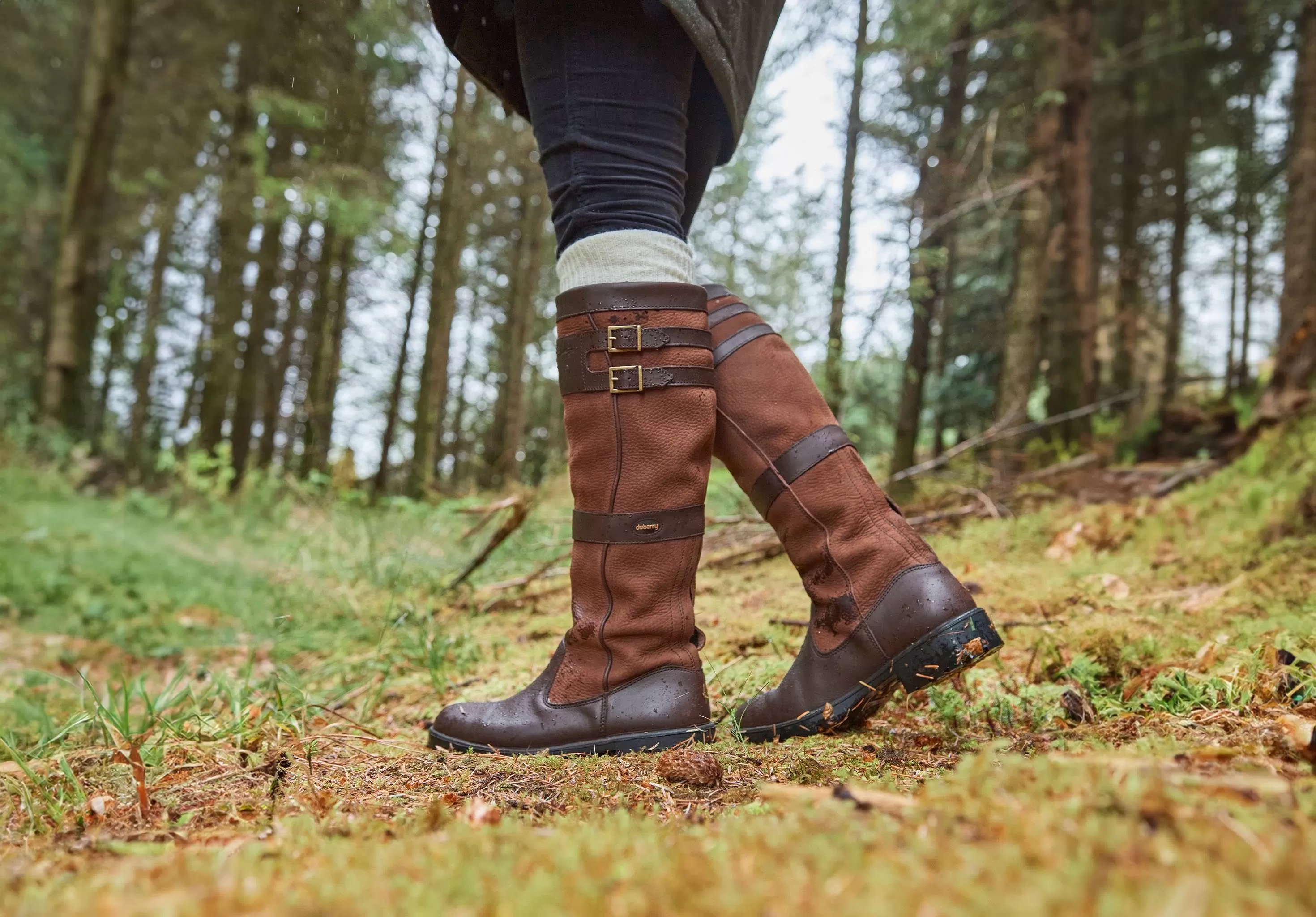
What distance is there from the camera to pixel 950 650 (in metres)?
1.39

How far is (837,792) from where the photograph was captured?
29.1 inches

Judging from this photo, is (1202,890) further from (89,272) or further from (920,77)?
(920,77)

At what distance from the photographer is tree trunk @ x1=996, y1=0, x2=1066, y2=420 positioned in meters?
6.54

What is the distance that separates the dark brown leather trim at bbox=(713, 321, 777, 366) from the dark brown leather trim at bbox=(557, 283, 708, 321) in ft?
0.34

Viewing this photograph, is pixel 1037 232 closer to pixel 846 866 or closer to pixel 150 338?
pixel 846 866

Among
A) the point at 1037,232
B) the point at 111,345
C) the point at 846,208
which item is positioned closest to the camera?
the point at 846,208

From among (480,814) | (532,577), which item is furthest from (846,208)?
(480,814)

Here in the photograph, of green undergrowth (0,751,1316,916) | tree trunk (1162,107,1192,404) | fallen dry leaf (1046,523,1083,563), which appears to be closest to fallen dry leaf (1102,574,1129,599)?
fallen dry leaf (1046,523,1083,563)

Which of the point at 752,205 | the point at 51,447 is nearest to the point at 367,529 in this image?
the point at 51,447

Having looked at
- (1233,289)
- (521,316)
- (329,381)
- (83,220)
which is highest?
(1233,289)

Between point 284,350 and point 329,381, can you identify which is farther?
point 284,350

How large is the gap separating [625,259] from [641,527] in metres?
0.52

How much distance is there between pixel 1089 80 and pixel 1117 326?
21.3ft

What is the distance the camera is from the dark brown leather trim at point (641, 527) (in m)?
1.54
